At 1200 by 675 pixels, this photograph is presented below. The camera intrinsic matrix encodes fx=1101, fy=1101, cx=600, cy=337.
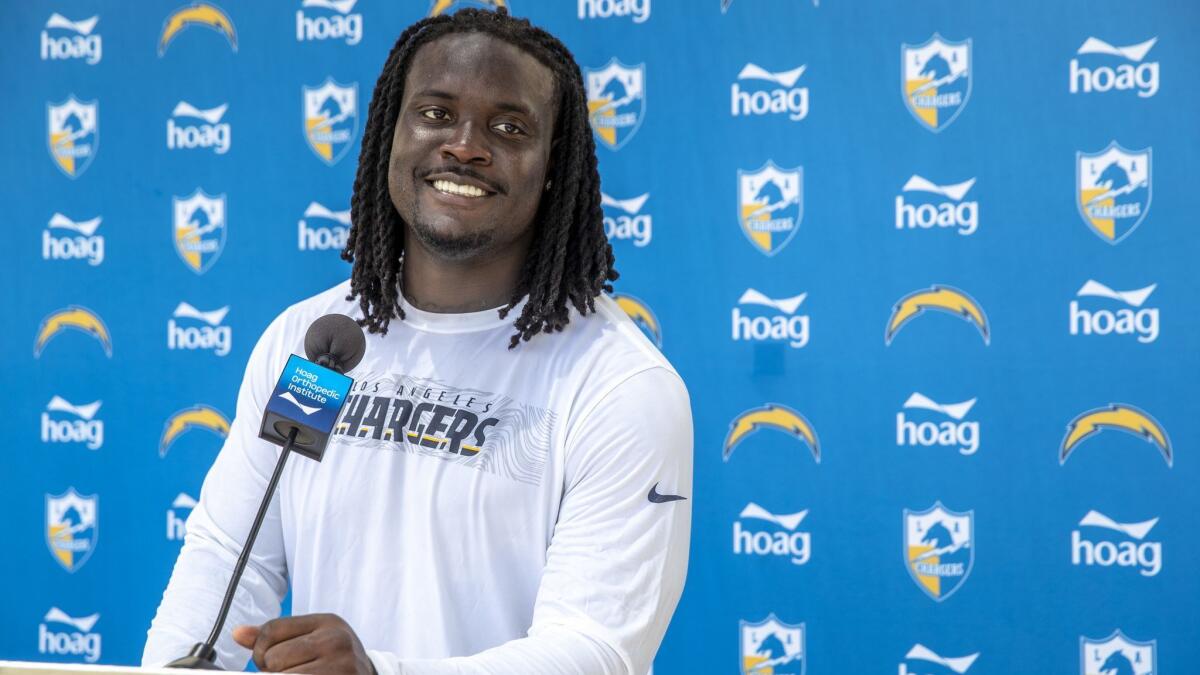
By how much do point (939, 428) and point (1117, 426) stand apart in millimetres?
321

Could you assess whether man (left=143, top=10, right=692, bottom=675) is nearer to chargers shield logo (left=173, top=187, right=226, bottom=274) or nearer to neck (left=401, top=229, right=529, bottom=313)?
neck (left=401, top=229, right=529, bottom=313)

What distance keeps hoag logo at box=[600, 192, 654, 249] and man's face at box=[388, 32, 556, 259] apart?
1.12 m

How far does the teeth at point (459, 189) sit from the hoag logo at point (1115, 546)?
4.93 ft

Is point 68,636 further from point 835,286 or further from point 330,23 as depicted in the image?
point 835,286

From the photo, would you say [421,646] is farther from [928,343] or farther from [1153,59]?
[1153,59]

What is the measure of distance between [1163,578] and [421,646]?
1581mm

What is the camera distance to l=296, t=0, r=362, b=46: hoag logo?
2.44 metres

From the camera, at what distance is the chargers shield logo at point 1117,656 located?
6.81ft

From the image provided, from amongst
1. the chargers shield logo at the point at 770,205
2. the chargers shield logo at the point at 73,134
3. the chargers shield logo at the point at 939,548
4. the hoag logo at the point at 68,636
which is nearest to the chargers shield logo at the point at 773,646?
the chargers shield logo at the point at 939,548

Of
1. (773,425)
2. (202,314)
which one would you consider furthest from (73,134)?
(773,425)

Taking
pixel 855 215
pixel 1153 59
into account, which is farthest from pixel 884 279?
pixel 1153 59

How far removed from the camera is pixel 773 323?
2.23 metres

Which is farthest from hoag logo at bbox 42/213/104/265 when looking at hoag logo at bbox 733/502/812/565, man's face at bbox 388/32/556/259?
man's face at bbox 388/32/556/259

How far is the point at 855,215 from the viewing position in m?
2.19
